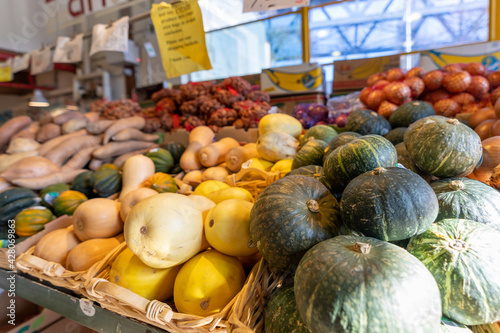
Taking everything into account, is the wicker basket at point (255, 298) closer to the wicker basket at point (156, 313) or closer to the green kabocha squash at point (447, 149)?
the wicker basket at point (156, 313)

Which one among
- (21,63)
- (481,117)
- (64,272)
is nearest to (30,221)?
(64,272)

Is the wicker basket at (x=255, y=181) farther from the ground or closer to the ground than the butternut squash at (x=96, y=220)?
farther from the ground

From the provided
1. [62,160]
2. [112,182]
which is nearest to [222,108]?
[112,182]

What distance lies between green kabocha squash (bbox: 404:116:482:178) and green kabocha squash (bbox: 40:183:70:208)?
2.08 metres

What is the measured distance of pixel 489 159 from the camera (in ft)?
3.49

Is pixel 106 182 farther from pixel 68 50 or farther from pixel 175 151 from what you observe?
pixel 68 50

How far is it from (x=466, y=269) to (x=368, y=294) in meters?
0.29

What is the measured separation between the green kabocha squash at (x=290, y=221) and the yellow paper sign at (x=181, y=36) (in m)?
1.22

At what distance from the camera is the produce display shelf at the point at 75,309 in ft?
3.02

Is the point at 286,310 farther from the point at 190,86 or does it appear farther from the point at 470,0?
the point at 470,0

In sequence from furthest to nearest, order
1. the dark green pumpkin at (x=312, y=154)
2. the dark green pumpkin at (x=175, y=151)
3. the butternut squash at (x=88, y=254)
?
the dark green pumpkin at (x=175, y=151) → the dark green pumpkin at (x=312, y=154) → the butternut squash at (x=88, y=254)

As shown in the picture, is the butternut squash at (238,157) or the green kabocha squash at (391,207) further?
the butternut squash at (238,157)

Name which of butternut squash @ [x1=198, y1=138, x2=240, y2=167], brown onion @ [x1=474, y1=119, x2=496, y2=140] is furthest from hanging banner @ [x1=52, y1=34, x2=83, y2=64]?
brown onion @ [x1=474, y1=119, x2=496, y2=140]

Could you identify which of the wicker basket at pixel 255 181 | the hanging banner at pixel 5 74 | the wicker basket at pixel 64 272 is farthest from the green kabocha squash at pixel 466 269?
the hanging banner at pixel 5 74
